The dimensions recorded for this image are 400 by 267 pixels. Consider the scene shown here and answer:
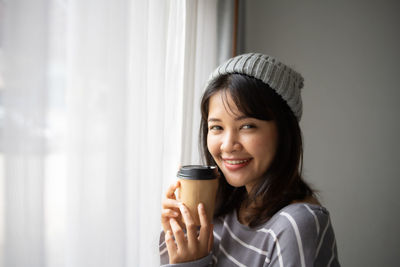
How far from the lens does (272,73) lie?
29.9 inches

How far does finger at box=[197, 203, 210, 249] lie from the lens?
725mm

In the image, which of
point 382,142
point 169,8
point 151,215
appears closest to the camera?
point 151,215

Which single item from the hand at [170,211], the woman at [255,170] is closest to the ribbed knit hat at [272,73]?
the woman at [255,170]

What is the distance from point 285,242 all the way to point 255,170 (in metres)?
0.22

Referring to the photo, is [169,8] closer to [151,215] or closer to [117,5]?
[117,5]

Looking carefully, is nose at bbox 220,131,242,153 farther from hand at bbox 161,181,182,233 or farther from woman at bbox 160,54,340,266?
hand at bbox 161,181,182,233

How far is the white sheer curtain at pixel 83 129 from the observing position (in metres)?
0.62

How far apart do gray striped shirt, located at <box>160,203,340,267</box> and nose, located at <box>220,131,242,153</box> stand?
22 cm

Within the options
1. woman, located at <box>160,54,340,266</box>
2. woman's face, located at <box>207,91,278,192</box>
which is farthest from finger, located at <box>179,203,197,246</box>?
woman's face, located at <box>207,91,278,192</box>

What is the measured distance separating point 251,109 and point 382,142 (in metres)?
1.71

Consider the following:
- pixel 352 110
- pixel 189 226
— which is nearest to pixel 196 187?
pixel 189 226

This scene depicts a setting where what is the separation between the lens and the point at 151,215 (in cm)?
100

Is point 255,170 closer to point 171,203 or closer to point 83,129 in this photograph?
point 171,203

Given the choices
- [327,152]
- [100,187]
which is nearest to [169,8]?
[100,187]
